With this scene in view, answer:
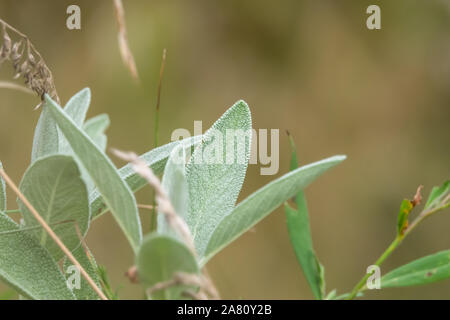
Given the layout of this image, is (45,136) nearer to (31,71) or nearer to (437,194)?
(31,71)

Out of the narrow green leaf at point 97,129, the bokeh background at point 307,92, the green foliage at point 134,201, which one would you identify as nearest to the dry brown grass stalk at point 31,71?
the green foliage at point 134,201

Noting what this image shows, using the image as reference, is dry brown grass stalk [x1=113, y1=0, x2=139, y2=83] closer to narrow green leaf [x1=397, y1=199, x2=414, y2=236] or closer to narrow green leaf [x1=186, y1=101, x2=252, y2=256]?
narrow green leaf [x1=186, y1=101, x2=252, y2=256]

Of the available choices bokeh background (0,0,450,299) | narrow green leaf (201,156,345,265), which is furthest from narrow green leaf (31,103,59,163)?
bokeh background (0,0,450,299)

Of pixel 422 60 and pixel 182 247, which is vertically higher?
pixel 422 60

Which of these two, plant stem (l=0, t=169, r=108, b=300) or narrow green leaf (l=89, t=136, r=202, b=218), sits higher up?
narrow green leaf (l=89, t=136, r=202, b=218)

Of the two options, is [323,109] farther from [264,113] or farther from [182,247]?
[182,247]

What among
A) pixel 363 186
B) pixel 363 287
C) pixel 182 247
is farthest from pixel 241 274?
pixel 182 247
